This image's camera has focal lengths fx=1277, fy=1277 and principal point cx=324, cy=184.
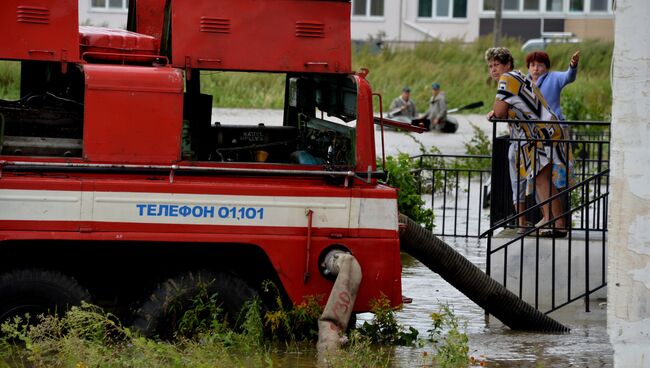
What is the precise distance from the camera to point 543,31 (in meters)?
59.7

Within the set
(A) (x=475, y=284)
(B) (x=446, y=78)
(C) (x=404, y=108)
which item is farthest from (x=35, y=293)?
(B) (x=446, y=78)

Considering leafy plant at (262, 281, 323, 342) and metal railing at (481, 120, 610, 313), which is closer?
leafy plant at (262, 281, 323, 342)

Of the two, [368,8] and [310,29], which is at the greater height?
[368,8]

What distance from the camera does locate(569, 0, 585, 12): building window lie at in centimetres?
5955

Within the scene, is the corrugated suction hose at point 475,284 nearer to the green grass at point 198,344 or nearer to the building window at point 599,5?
the green grass at point 198,344

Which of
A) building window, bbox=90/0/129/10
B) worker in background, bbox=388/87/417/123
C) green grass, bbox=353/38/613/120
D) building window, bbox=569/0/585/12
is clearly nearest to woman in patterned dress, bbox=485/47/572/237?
worker in background, bbox=388/87/417/123

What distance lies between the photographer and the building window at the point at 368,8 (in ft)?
188

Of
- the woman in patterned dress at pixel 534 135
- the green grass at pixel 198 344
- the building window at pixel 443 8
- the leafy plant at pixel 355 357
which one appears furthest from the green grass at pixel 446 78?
the leafy plant at pixel 355 357

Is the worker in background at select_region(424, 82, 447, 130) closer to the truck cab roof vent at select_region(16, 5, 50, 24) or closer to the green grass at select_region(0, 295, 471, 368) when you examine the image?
the green grass at select_region(0, 295, 471, 368)

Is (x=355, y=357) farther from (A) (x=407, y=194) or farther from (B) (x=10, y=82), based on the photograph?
(A) (x=407, y=194)

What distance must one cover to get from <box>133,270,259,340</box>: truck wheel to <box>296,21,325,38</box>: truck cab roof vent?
1.81m

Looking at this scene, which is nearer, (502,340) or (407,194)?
(502,340)

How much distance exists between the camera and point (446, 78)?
42125mm

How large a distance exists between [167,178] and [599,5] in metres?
53.3
